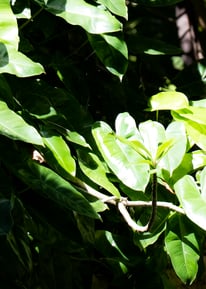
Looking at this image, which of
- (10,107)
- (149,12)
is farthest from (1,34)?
(149,12)

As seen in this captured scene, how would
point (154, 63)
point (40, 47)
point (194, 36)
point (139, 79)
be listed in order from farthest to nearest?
point (194, 36)
point (154, 63)
point (139, 79)
point (40, 47)

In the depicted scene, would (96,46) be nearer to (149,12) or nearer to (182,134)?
(182,134)

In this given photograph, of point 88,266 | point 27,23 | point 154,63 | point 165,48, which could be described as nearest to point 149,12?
point 154,63

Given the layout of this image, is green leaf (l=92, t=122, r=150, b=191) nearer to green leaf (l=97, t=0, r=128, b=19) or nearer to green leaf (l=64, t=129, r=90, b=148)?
green leaf (l=64, t=129, r=90, b=148)

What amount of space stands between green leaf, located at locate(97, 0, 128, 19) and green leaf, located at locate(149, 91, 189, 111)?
0.23 metres

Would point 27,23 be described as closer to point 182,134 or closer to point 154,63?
point 182,134

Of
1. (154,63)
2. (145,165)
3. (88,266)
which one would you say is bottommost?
(88,266)

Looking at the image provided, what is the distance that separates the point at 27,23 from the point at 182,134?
0.45 meters

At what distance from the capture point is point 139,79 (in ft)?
5.98

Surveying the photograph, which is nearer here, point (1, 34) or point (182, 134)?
point (1, 34)

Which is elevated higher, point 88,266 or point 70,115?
point 70,115

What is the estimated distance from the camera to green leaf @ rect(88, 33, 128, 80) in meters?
1.38

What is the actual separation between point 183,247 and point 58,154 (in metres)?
0.34

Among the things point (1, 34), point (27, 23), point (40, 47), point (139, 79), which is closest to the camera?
point (1, 34)
